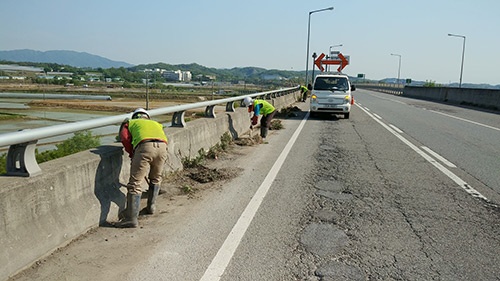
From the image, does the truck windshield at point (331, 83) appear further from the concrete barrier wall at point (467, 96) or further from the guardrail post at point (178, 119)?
the concrete barrier wall at point (467, 96)

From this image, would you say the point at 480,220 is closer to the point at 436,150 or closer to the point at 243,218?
the point at 243,218

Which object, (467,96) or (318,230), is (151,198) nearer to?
(318,230)

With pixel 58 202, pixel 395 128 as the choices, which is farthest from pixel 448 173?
pixel 395 128

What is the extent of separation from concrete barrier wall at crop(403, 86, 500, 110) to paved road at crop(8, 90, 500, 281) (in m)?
23.1

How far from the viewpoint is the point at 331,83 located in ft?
63.0

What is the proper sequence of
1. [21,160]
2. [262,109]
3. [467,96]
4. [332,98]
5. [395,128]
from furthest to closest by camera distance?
[467,96], [332,98], [395,128], [262,109], [21,160]

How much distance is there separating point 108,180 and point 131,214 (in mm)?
549

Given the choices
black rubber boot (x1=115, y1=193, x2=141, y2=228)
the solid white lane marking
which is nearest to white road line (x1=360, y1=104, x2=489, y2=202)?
the solid white lane marking

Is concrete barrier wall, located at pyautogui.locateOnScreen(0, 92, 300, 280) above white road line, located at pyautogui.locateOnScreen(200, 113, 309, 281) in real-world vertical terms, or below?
above

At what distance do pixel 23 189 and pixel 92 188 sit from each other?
3.57 ft

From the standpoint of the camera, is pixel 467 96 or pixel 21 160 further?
pixel 467 96

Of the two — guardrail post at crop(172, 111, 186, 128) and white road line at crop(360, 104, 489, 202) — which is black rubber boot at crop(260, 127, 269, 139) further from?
guardrail post at crop(172, 111, 186, 128)

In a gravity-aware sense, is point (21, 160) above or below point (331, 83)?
below

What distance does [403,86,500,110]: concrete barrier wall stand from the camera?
94.0 feet
